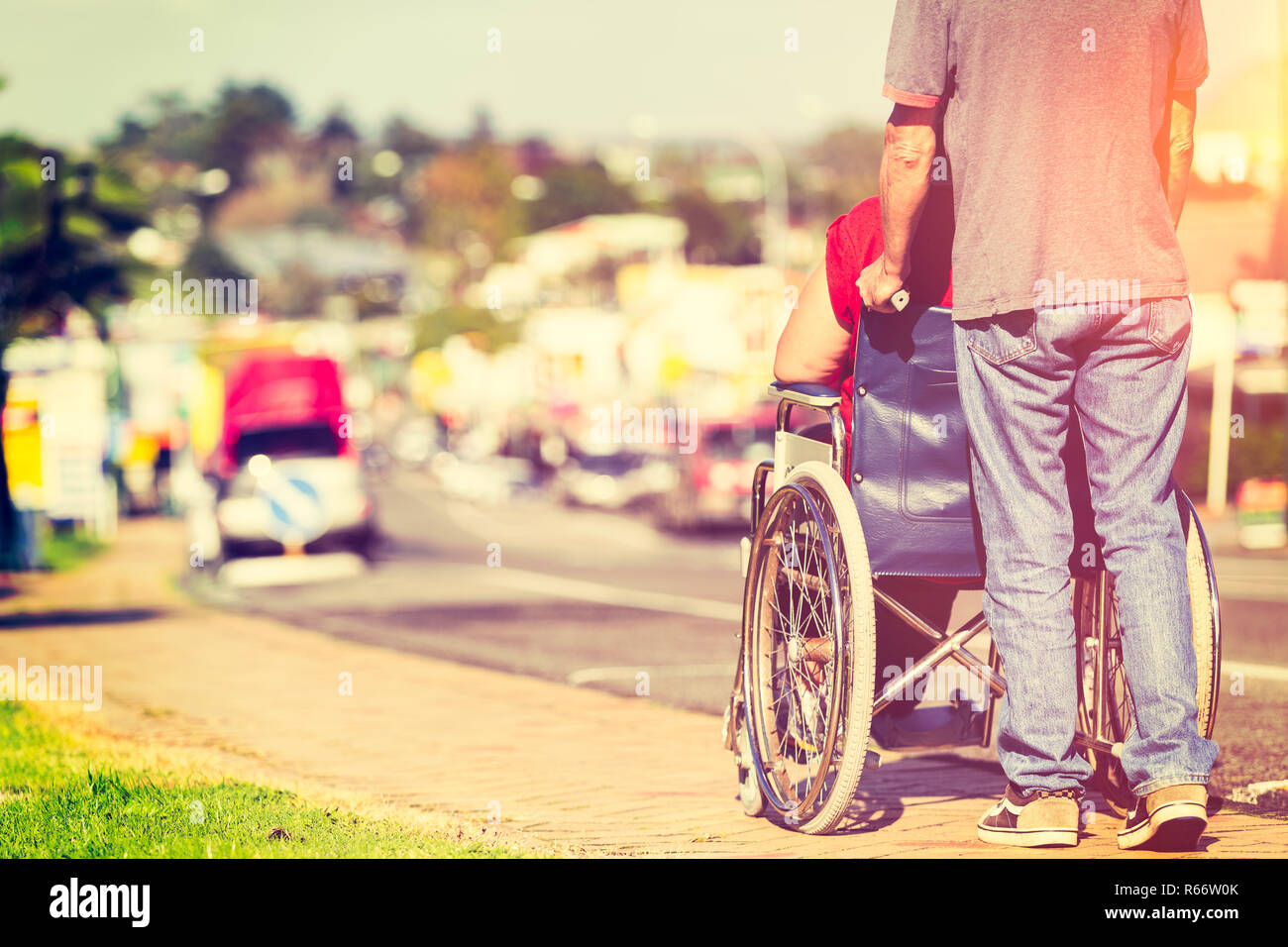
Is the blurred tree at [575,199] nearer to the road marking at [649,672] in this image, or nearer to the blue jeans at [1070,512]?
the road marking at [649,672]

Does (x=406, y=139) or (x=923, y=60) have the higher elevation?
(x=406, y=139)

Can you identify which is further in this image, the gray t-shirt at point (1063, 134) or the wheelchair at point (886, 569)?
the wheelchair at point (886, 569)

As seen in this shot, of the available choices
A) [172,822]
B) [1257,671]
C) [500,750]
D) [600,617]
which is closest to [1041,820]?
[172,822]

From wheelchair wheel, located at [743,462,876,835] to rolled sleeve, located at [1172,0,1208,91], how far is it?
1.13m

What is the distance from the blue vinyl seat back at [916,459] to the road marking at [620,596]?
6467mm

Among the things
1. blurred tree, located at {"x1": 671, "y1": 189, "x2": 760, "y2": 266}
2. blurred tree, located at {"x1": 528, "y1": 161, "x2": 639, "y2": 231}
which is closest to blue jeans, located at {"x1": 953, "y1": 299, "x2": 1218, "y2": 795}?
blurred tree, located at {"x1": 671, "y1": 189, "x2": 760, "y2": 266}

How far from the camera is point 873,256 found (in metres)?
3.98

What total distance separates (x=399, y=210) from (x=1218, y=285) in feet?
387

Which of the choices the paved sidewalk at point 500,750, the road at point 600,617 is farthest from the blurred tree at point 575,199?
the paved sidewalk at point 500,750

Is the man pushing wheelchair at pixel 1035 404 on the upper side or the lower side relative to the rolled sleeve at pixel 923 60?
lower

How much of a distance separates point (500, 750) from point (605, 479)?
4141 cm

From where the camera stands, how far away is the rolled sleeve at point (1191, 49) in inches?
143

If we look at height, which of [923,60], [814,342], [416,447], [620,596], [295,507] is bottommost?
[416,447]

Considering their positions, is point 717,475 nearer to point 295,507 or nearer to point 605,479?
point 295,507
